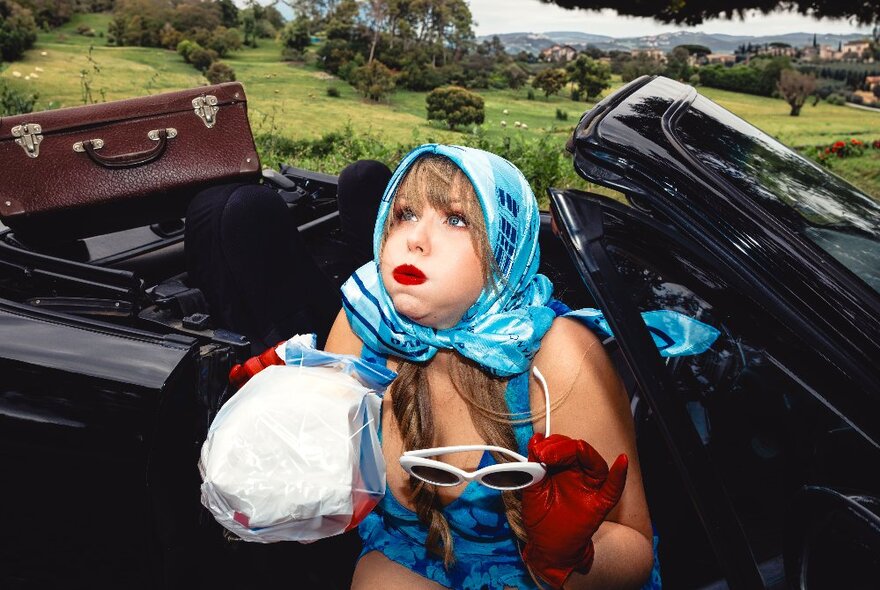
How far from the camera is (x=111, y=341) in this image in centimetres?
142

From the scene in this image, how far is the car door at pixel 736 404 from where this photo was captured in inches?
36.9

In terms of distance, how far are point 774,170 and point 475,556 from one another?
104cm

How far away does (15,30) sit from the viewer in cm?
671

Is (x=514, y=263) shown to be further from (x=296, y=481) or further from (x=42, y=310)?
(x=42, y=310)

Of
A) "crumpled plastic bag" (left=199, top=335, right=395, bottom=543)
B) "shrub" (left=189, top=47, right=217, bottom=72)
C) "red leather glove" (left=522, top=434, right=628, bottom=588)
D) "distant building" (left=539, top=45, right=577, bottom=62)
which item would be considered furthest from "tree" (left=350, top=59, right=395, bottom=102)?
"red leather glove" (left=522, top=434, right=628, bottom=588)

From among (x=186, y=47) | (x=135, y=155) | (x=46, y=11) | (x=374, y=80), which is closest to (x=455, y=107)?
(x=374, y=80)

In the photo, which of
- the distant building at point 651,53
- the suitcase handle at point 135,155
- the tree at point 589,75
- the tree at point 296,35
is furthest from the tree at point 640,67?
the suitcase handle at point 135,155

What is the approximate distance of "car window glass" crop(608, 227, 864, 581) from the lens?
1.05 meters

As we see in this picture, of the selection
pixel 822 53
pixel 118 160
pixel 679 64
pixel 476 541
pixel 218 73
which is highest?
pixel 822 53

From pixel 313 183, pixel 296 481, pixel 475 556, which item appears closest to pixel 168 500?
pixel 296 481

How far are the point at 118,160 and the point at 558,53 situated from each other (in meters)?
8.96

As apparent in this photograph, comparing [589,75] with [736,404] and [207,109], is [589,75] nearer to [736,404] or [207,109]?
[207,109]

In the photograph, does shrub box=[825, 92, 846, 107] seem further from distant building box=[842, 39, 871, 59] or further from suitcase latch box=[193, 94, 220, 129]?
suitcase latch box=[193, 94, 220, 129]

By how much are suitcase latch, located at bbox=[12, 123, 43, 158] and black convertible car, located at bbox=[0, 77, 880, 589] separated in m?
0.36
